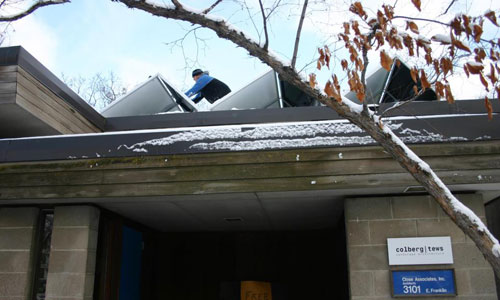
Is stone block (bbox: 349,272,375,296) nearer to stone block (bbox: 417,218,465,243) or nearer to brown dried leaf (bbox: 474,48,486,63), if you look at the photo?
stone block (bbox: 417,218,465,243)

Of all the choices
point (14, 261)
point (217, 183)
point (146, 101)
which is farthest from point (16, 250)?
point (146, 101)

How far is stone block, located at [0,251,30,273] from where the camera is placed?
591cm

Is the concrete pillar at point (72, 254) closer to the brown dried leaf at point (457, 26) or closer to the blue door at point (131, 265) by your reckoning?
the blue door at point (131, 265)

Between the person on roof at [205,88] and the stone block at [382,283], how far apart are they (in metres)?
5.68

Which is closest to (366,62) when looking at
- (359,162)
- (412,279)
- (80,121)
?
(359,162)

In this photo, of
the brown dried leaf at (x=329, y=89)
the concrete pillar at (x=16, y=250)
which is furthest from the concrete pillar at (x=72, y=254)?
the brown dried leaf at (x=329, y=89)

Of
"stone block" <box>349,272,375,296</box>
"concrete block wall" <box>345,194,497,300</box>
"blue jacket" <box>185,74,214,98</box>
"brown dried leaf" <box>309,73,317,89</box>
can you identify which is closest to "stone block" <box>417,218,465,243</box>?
"concrete block wall" <box>345,194,497,300</box>

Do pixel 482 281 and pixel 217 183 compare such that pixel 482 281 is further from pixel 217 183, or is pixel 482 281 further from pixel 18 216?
pixel 18 216

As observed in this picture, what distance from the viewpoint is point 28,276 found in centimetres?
589

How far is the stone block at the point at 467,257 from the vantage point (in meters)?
5.34

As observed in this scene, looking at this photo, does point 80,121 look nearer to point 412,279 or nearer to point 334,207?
point 334,207

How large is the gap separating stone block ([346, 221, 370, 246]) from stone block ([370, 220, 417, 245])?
0.18ft

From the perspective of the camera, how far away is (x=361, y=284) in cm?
→ 542

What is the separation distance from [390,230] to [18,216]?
454 cm
